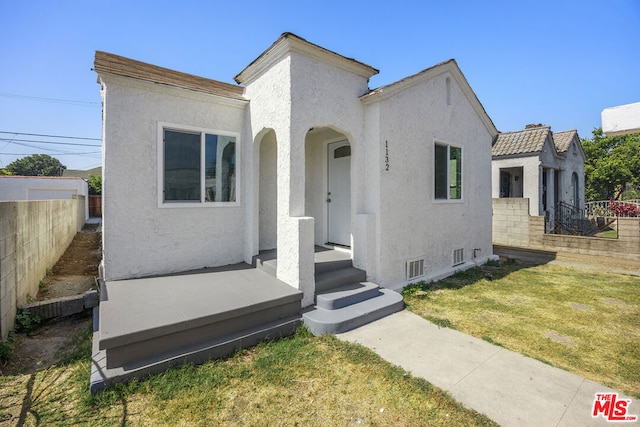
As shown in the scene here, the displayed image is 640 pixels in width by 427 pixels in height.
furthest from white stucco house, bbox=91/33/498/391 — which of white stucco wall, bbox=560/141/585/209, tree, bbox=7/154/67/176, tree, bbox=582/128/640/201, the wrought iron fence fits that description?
tree, bbox=7/154/67/176

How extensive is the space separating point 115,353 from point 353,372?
2753 millimetres

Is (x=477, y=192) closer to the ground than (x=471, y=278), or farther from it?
farther from it

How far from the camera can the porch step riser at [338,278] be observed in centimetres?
531

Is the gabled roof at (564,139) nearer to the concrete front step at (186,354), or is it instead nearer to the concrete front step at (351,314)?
the concrete front step at (351,314)

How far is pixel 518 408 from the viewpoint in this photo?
9.45ft

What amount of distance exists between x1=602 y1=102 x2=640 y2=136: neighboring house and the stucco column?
3791 millimetres

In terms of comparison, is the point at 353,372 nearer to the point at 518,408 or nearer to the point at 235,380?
the point at 235,380

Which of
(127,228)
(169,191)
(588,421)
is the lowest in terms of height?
(588,421)

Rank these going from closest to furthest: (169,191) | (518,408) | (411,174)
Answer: (518,408) < (169,191) < (411,174)

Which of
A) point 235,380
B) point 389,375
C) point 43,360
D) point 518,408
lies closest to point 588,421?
point 518,408

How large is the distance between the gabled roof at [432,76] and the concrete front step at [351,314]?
404cm

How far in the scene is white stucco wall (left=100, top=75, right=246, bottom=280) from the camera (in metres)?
5.14

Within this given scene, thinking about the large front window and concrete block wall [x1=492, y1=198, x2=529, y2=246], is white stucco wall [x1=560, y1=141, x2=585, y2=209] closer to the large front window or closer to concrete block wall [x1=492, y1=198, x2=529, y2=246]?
concrete block wall [x1=492, y1=198, x2=529, y2=246]

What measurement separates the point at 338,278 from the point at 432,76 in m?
5.42
